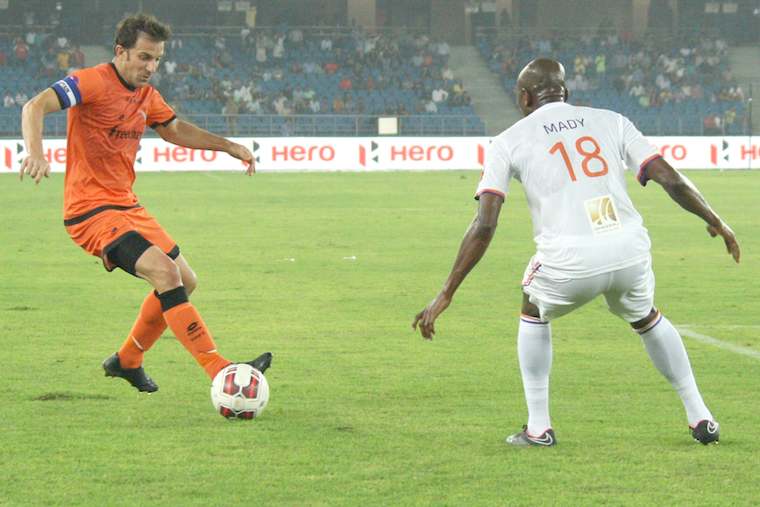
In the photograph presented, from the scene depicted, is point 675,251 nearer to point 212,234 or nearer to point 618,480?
point 212,234

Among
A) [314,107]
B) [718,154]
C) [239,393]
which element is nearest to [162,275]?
[239,393]

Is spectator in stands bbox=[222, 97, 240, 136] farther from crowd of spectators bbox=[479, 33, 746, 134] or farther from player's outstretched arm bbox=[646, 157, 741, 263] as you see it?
player's outstretched arm bbox=[646, 157, 741, 263]

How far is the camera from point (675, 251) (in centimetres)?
1614

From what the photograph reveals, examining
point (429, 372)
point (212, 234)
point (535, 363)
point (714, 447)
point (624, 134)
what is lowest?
point (212, 234)

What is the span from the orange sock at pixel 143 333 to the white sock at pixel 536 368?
234cm

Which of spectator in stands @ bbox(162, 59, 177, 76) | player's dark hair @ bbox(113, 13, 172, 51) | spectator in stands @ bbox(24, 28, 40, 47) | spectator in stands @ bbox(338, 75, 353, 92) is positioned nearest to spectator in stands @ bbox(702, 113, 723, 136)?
spectator in stands @ bbox(338, 75, 353, 92)

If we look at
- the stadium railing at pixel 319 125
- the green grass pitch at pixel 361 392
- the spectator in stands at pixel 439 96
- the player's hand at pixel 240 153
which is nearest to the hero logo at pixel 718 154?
the stadium railing at pixel 319 125

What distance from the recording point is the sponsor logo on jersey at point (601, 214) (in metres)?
5.56

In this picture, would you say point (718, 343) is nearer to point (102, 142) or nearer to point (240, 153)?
point (240, 153)

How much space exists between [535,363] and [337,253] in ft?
32.5

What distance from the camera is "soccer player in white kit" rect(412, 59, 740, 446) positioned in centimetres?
554

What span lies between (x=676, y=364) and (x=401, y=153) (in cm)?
3164

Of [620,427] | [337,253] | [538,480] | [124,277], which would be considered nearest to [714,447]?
[620,427]

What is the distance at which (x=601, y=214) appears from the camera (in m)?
5.58
